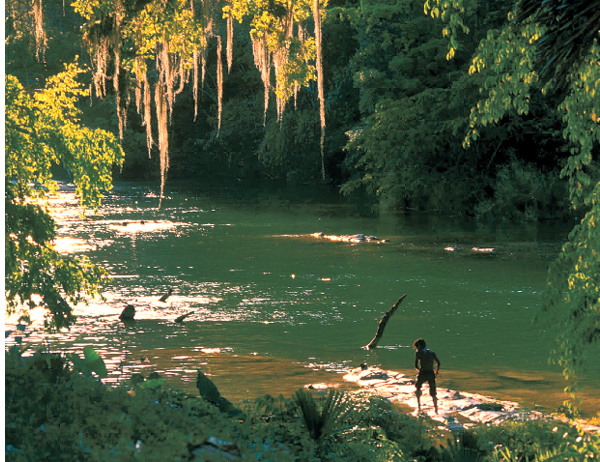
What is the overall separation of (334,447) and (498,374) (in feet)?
25.9

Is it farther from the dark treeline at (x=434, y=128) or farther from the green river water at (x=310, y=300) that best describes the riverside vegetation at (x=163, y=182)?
the dark treeline at (x=434, y=128)

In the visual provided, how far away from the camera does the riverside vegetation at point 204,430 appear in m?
7.39

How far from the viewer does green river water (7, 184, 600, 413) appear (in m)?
17.0

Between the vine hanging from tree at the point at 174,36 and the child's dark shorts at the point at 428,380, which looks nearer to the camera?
the vine hanging from tree at the point at 174,36

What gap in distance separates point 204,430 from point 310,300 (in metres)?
16.4

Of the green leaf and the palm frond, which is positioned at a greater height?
the palm frond

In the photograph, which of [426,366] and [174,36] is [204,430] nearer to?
[426,366]

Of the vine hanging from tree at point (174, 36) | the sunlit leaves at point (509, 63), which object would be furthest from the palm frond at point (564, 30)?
the vine hanging from tree at point (174, 36)

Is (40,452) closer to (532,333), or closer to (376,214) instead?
(532,333)

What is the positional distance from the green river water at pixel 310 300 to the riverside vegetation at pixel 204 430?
3.59 metres

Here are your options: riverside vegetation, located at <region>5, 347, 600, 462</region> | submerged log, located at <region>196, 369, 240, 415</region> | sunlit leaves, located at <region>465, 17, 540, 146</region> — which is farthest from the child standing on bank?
sunlit leaves, located at <region>465, 17, 540, 146</region>

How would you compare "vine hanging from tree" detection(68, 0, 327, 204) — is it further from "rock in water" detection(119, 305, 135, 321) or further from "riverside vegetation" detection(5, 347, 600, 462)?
"rock in water" detection(119, 305, 135, 321)

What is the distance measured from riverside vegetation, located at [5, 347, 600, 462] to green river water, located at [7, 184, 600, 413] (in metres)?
3.59

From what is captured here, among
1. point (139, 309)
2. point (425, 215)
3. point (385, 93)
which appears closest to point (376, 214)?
point (425, 215)
